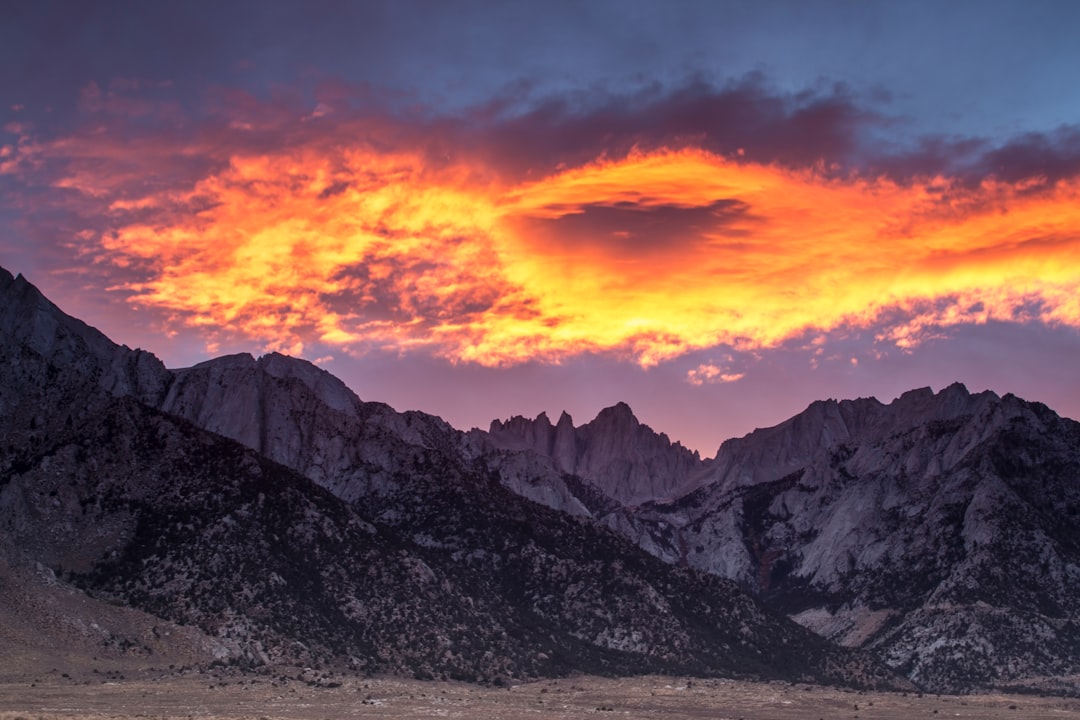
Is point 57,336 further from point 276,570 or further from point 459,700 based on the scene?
point 459,700

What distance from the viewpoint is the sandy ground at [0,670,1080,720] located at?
344ft

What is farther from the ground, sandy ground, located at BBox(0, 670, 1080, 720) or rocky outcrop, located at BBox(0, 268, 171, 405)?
rocky outcrop, located at BBox(0, 268, 171, 405)

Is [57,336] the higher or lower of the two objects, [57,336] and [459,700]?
the higher

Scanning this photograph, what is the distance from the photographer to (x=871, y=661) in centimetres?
18300

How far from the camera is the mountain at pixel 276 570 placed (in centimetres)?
13712

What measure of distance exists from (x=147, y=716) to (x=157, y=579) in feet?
156

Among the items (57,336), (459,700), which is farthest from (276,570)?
(57,336)

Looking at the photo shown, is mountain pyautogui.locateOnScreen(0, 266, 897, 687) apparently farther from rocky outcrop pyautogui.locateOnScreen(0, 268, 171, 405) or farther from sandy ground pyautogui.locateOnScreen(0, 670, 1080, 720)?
sandy ground pyautogui.locateOnScreen(0, 670, 1080, 720)

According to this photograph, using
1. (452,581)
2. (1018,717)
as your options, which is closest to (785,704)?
(1018,717)

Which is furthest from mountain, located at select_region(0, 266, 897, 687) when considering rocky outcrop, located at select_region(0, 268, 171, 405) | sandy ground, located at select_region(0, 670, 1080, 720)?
sandy ground, located at select_region(0, 670, 1080, 720)

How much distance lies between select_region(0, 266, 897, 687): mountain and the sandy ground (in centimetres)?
723

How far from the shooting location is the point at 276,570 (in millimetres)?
149875

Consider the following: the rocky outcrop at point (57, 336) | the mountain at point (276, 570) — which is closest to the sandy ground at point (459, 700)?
the mountain at point (276, 570)

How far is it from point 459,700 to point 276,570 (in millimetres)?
34461
